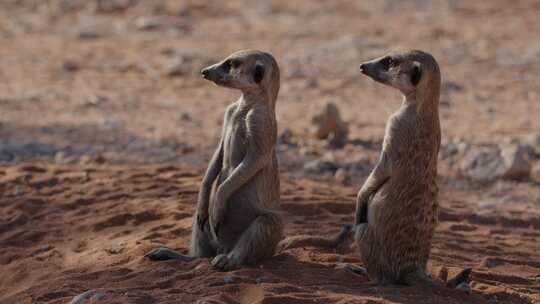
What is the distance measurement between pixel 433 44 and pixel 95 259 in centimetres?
765

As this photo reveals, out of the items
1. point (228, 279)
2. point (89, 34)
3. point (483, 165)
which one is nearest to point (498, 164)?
point (483, 165)

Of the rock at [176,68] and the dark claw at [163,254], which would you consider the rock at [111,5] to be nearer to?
the rock at [176,68]

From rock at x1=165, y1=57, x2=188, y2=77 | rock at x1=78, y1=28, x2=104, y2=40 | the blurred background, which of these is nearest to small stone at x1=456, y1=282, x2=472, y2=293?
the blurred background

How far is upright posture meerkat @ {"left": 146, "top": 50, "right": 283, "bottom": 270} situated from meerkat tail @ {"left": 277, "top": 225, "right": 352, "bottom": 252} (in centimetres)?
22

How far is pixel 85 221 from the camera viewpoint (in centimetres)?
602

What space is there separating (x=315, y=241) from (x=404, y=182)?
0.84 metres

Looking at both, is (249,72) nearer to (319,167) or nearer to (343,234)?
(343,234)

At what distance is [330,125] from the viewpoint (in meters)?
8.23

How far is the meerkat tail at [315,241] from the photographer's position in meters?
5.06

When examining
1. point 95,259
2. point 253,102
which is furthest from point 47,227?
point 253,102

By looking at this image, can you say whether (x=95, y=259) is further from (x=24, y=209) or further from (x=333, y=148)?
(x=333, y=148)

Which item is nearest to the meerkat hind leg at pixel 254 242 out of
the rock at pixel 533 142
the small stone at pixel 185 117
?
the rock at pixel 533 142

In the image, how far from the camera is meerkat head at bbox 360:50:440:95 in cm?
442

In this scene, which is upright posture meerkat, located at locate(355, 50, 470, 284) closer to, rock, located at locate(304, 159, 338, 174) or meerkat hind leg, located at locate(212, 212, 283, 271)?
meerkat hind leg, located at locate(212, 212, 283, 271)
